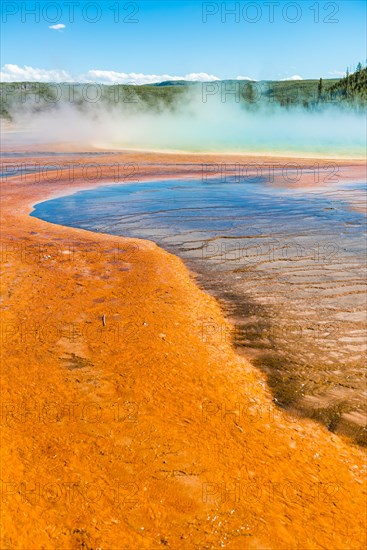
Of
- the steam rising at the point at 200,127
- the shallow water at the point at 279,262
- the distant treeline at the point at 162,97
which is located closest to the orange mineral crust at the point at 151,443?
the shallow water at the point at 279,262

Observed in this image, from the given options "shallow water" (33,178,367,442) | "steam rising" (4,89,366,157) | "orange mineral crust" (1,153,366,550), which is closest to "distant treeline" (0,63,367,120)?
"steam rising" (4,89,366,157)

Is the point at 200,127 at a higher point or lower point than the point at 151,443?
higher

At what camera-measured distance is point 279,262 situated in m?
8.59

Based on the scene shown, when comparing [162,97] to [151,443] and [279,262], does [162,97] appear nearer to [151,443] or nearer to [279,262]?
[279,262]

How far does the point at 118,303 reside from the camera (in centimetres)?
671

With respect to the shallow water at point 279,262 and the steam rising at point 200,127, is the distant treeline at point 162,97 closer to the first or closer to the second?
the steam rising at point 200,127

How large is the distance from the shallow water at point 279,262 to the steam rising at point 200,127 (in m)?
18.9

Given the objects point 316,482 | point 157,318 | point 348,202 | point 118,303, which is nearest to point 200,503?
point 316,482

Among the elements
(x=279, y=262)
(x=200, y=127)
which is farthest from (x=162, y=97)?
(x=279, y=262)

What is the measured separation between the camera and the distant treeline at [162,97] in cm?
6073

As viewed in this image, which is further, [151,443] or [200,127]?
[200,127]

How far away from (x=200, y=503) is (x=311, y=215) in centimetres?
1027

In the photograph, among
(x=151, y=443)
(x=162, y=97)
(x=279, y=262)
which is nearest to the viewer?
(x=151, y=443)

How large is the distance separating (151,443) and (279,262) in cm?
542
